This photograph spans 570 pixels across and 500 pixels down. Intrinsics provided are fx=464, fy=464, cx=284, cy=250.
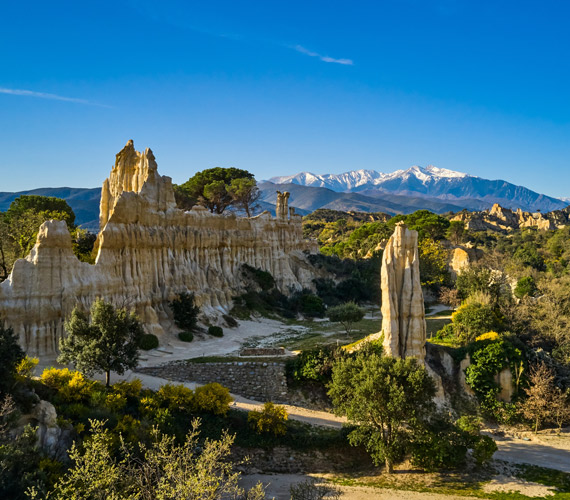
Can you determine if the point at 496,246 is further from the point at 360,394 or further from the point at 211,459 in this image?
the point at 211,459

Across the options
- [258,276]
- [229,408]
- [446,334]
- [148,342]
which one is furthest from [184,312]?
[446,334]

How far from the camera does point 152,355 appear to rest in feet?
100

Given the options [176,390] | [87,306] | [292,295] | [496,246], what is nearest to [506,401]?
[176,390]

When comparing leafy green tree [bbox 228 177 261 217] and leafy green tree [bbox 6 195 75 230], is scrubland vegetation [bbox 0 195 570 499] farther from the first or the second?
leafy green tree [bbox 228 177 261 217]

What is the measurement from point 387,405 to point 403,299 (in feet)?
27.2

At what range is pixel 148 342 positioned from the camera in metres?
31.4

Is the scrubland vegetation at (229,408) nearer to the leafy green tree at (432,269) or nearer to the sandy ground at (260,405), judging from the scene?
the sandy ground at (260,405)

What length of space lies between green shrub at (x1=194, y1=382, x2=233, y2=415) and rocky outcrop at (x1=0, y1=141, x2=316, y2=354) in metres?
10.4

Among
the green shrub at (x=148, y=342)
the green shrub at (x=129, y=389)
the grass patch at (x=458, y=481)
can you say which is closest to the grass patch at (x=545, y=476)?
the grass patch at (x=458, y=481)

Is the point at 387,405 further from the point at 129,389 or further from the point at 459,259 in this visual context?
the point at 459,259

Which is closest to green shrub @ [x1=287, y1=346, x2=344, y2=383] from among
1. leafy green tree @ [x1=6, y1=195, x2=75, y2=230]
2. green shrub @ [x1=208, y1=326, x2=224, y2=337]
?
green shrub @ [x1=208, y1=326, x2=224, y2=337]

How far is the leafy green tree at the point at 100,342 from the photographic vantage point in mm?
22688

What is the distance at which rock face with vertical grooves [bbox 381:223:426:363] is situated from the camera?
86.3 ft

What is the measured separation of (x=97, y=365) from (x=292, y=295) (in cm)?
3532
